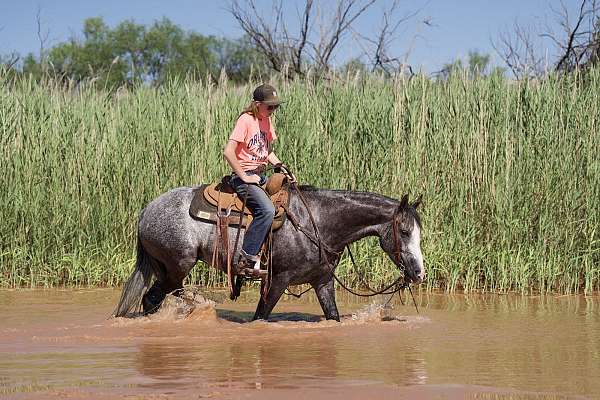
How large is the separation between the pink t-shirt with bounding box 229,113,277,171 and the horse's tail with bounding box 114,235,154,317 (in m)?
1.29

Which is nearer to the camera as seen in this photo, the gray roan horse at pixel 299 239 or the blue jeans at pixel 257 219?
the blue jeans at pixel 257 219

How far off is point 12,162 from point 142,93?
1796mm

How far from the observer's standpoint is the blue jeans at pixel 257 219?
8.15m

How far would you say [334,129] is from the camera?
11516 mm

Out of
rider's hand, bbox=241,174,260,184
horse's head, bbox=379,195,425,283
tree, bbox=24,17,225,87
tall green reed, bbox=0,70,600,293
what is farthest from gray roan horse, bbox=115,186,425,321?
tree, bbox=24,17,225,87

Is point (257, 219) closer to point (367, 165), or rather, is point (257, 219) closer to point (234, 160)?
point (234, 160)

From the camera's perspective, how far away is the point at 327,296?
8.64m

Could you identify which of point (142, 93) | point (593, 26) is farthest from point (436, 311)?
point (593, 26)

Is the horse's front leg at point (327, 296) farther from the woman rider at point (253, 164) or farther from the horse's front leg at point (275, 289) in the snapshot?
the woman rider at point (253, 164)

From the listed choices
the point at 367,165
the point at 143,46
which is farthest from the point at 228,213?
the point at 143,46

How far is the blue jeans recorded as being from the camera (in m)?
8.15

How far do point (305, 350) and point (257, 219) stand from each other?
4.60ft

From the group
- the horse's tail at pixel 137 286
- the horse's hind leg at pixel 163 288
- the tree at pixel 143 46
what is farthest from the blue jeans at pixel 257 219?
the tree at pixel 143 46

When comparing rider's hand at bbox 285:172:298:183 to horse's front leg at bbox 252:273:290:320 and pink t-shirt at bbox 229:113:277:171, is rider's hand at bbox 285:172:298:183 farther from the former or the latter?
horse's front leg at bbox 252:273:290:320
